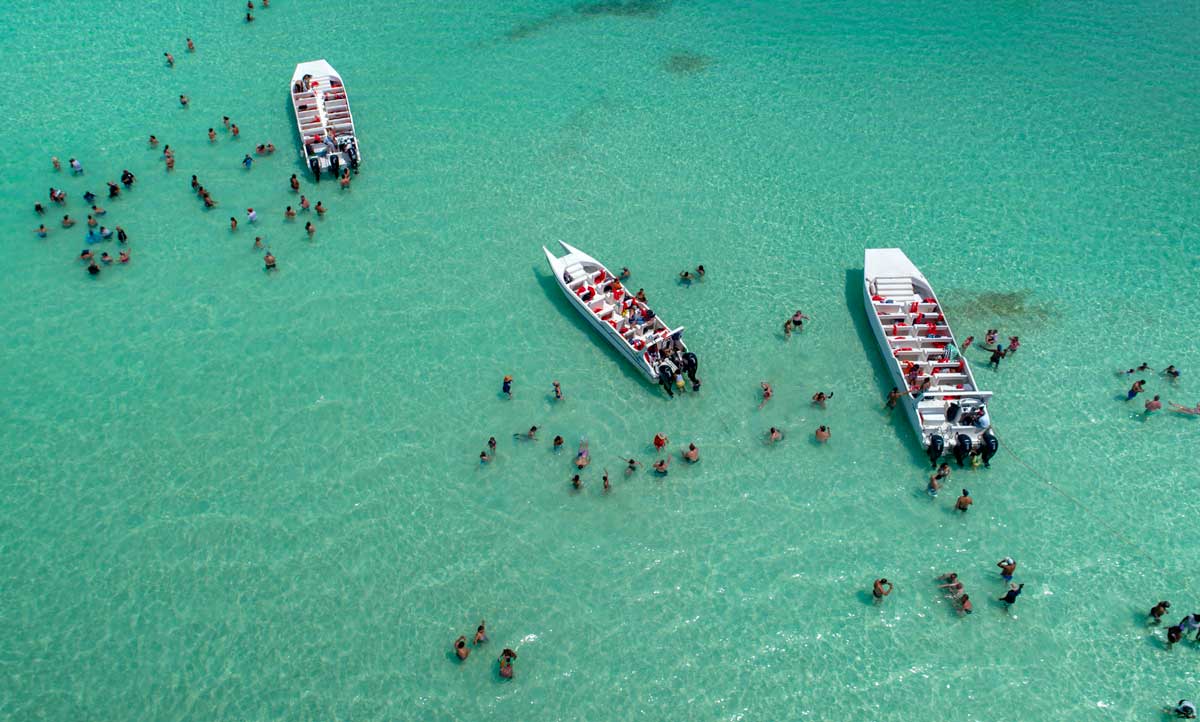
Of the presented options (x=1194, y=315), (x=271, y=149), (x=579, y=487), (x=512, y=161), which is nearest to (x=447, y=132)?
(x=512, y=161)

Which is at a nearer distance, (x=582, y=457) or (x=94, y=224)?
(x=582, y=457)

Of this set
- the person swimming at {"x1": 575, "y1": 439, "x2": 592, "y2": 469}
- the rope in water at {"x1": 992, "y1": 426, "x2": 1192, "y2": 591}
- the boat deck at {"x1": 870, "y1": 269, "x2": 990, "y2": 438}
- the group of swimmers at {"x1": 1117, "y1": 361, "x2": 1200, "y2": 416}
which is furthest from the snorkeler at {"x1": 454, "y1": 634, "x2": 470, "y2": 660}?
the group of swimmers at {"x1": 1117, "y1": 361, "x2": 1200, "y2": 416}

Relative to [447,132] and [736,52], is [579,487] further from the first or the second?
[736,52]

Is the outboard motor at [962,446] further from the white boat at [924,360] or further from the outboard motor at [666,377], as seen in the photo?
the outboard motor at [666,377]

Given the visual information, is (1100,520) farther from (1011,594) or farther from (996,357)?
(996,357)

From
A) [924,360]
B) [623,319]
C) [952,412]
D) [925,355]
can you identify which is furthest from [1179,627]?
[623,319]

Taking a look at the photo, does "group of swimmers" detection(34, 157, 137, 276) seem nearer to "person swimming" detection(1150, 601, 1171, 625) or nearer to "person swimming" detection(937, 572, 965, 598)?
"person swimming" detection(937, 572, 965, 598)
